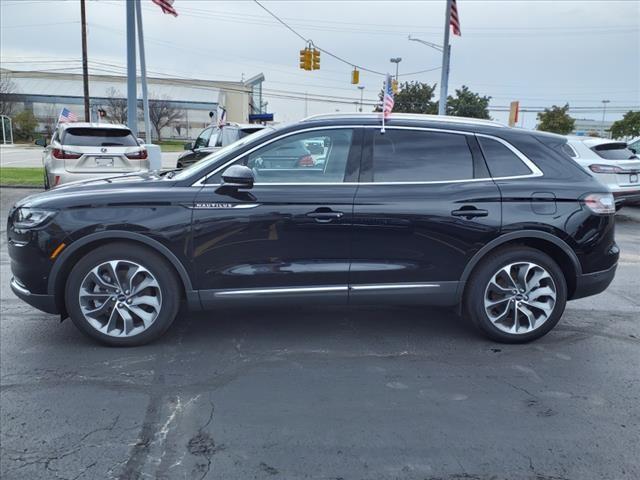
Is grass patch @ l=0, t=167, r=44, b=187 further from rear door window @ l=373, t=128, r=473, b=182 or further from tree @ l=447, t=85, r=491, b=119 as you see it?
tree @ l=447, t=85, r=491, b=119

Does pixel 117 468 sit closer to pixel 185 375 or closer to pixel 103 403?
pixel 103 403

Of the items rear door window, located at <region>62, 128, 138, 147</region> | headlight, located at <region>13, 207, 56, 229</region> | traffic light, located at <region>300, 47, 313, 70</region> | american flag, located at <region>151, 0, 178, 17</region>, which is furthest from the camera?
traffic light, located at <region>300, 47, 313, 70</region>

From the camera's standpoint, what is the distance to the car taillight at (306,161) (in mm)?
4109

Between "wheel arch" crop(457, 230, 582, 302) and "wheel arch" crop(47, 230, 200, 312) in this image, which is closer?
"wheel arch" crop(47, 230, 200, 312)

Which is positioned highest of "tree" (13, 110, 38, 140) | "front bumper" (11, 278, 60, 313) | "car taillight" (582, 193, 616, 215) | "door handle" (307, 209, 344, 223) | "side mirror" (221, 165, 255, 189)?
"tree" (13, 110, 38, 140)

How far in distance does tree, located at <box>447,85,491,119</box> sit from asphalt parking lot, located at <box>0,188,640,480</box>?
44.0 meters

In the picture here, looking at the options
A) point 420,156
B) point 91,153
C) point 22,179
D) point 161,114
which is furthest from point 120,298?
point 161,114

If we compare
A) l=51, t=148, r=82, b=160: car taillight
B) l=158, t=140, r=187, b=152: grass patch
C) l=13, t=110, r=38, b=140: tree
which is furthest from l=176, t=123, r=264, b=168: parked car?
l=13, t=110, r=38, b=140: tree

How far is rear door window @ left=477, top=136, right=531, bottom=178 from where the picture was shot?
13.7 feet

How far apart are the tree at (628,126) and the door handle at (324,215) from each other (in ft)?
135

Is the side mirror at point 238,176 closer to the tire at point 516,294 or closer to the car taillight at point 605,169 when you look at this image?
the tire at point 516,294

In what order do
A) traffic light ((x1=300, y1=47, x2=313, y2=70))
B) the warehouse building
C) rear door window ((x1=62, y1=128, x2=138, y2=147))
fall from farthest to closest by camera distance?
the warehouse building → traffic light ((x1=300, y1=47, x2=313, y2=70)) → rear door window ((x1=62, y1=128, x2=138, y2=147))

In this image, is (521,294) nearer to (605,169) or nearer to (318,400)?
(318,400)

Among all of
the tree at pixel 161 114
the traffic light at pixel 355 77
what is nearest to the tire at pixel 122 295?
the traffic light at pixel 355 77
